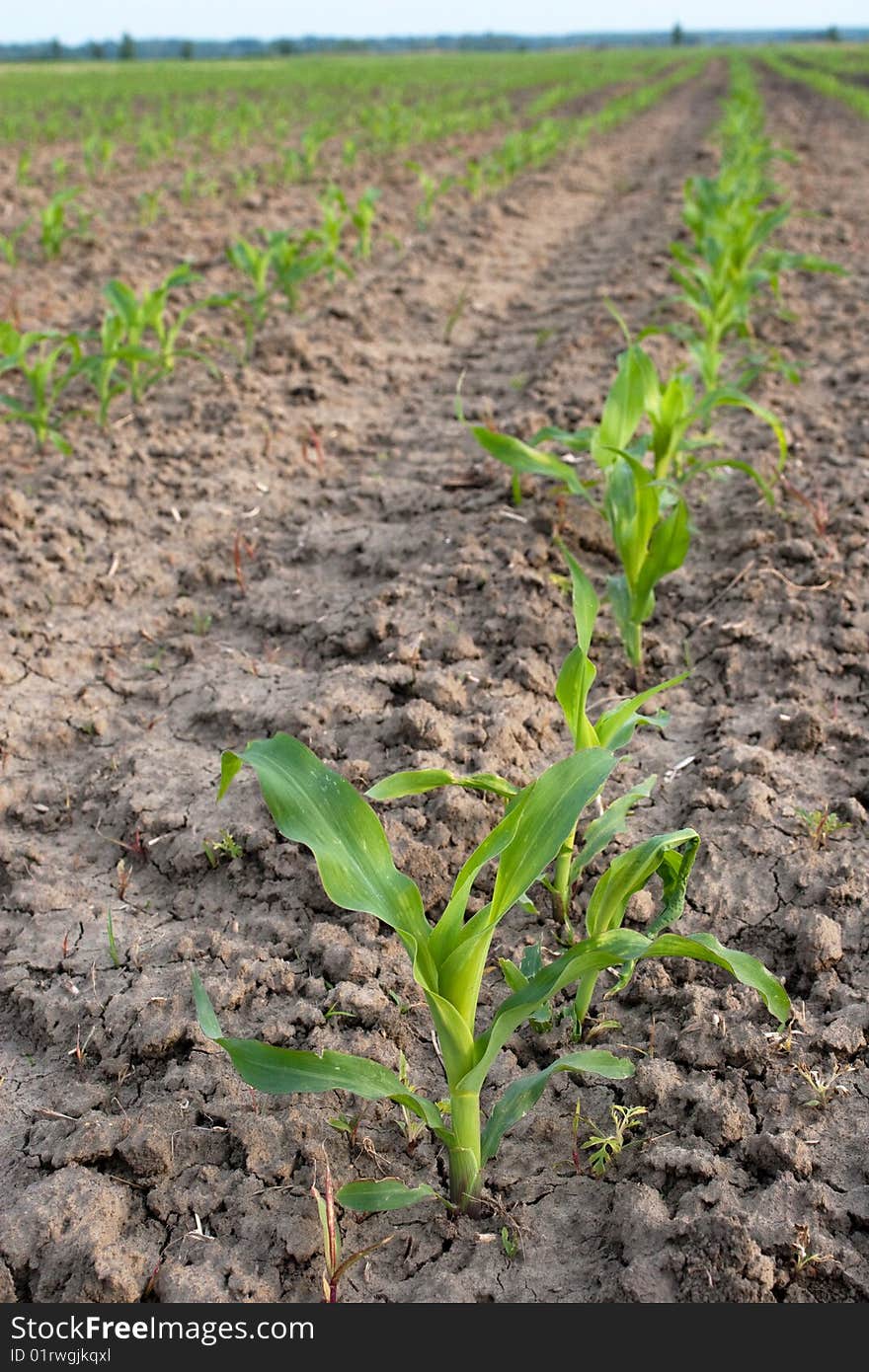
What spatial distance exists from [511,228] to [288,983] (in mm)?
7454

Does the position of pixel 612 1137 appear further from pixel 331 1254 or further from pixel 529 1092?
pixel 331 1254

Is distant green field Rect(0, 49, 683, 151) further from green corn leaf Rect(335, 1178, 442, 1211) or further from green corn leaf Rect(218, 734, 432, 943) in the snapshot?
→ green corn leaf Rect(335, 1178, 442, 1211)

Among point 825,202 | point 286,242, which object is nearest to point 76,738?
point 286,242

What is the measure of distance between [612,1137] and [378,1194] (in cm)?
39

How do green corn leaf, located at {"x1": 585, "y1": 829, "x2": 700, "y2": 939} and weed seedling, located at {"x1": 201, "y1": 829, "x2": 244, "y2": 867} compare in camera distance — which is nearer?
green corn leaf, located at {"x1": 585, "y1": 829, "x2": 700, "y2": 939}

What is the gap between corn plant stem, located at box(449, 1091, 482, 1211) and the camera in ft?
4.94

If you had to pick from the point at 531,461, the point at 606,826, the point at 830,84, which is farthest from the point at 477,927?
the point at 830,84

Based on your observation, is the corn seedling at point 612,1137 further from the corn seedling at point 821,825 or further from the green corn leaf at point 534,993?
the corn seedling at point 821,825

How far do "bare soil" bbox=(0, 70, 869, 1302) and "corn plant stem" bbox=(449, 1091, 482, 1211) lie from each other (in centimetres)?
5

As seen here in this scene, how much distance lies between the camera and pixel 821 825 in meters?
2.22

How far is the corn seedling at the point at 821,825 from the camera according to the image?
2.21m

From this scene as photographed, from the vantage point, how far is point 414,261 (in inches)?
268

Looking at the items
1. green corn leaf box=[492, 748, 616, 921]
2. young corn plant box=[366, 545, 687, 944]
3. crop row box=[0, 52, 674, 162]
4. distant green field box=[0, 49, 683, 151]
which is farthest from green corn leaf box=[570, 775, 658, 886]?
distant green field box=[0, 49, 683, 151]

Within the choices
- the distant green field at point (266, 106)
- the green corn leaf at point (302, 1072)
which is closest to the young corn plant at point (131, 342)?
the green corn leaf at point (302, 1072)
